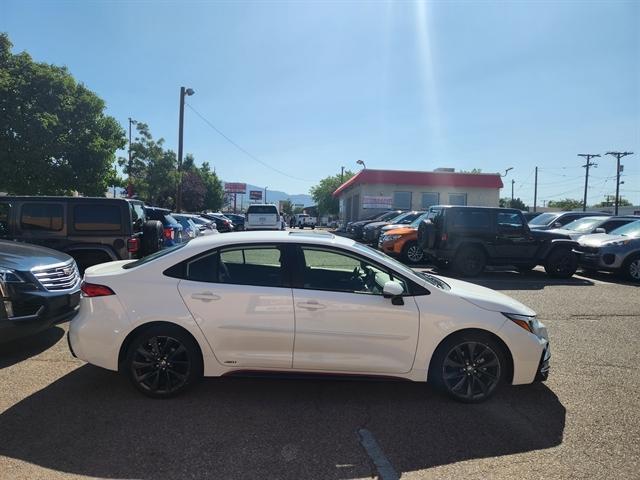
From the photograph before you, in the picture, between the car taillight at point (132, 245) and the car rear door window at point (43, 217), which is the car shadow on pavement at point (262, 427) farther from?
the car rear door window at point (43, 217)

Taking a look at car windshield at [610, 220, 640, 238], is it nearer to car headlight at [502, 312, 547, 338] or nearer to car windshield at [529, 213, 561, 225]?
car windshield at [529, 213, 561, 225]

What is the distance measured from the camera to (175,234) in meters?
11.6

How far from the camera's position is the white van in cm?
2395

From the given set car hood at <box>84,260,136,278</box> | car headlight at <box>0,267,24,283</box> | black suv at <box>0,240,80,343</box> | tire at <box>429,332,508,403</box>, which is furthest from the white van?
tire at <box>429,332,508,403</box>

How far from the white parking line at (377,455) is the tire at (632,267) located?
1124 centimetres

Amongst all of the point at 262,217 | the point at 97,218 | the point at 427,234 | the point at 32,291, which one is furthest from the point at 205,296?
the point at 262,217

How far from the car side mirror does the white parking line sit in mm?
1107

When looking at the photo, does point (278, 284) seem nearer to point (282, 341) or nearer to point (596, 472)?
point (282, 341)

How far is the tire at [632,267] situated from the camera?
39.2 ft

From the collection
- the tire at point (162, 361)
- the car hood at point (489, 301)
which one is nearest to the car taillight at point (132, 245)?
the tire at point (162, 361)

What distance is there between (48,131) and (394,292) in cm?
1525

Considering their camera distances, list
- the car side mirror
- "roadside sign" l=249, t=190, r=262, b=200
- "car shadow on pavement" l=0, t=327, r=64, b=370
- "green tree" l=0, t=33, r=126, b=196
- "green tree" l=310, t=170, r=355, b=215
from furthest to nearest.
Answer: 1. "roadside sign" l=249, t=190, r=262, b=200
2. "green tree" l=310, t=170, r=355, b=215
3. "green tree" l=0, t=33, r=126, b=196
4. "car shadow on pavement" l=0, t=327, r=64, b=370
5. the car side mirror

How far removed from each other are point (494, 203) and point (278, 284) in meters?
34.7

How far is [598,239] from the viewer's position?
12.8 meters
